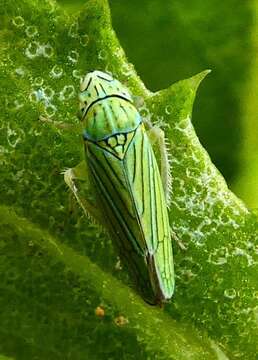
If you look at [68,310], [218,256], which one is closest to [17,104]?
[68,310]

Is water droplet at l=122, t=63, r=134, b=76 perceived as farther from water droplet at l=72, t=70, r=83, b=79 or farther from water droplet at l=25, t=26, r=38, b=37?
water droplet at l=25, t=26, r=38, b=37

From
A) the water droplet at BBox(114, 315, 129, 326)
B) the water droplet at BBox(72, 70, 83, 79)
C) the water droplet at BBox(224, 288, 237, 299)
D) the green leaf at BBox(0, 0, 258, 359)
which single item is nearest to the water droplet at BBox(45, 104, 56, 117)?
the green leaf at BBox(0, 0, 258, 359)

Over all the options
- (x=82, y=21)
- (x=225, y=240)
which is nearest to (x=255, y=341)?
(x=225, y=240)

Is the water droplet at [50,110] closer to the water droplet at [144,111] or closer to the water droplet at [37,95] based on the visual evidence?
the water droplet at [37,95]

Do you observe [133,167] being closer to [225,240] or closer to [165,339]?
[225,240]

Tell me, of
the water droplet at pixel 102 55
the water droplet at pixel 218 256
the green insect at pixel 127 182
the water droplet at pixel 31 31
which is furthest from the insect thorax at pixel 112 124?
the water droplet at pixel 218 256

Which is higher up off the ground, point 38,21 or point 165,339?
point 38,21

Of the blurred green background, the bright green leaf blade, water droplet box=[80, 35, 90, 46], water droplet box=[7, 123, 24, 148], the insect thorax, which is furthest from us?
the blurred green background
